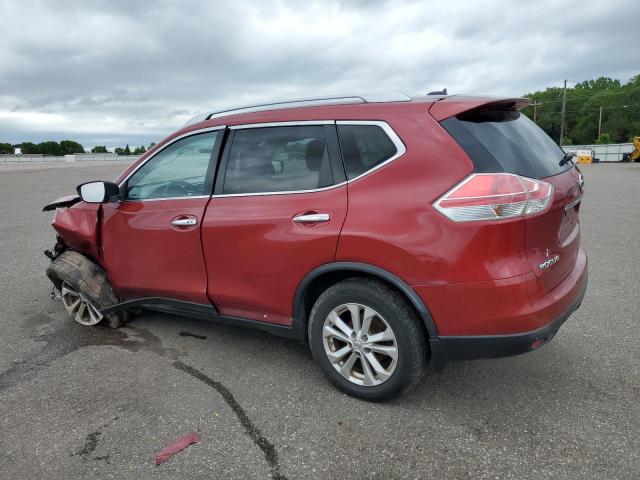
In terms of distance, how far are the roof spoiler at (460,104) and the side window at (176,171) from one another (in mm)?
1531

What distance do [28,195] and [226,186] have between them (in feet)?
51.9

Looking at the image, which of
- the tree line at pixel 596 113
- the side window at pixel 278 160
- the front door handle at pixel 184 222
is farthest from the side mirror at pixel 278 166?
the tree line at pixel 596 113

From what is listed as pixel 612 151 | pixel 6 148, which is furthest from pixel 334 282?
pixel 6 148

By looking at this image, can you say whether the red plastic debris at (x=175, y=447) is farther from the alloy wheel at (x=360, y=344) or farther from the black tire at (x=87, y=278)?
the black tire at (x=87, y=278)

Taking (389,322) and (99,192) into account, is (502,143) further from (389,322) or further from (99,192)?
(99,192)

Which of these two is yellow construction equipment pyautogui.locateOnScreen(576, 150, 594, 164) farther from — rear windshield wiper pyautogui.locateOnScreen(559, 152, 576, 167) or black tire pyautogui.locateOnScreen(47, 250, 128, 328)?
black tire pyautogui.locateOnScreen(47, 250, 128, 328)

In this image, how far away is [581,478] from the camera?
90.7 inches

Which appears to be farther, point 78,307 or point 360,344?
point 78,307

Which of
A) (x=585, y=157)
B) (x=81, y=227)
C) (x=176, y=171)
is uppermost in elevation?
(x=176, y=171)

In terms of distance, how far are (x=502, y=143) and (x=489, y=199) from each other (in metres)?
0.42

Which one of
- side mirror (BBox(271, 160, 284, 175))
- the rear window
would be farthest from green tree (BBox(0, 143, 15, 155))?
the rear window

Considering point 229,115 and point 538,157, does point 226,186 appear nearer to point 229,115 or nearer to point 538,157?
point 229,115

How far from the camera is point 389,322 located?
108 inches

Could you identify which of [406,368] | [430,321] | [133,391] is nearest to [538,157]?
[430,321]
